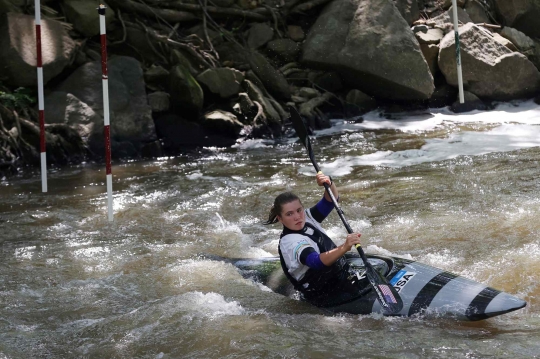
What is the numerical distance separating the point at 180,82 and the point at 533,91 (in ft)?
17.4

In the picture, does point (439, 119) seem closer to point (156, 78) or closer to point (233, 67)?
point (233, 67)

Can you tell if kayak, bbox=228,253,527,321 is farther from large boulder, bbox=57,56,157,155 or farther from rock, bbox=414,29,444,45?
rock, bbox=414,29,444,45

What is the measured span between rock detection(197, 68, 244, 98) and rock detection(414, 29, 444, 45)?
3114 millimetres

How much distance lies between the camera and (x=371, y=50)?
32.5 ft

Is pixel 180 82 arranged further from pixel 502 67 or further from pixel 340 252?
pixel 340 252

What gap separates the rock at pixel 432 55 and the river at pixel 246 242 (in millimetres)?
1890

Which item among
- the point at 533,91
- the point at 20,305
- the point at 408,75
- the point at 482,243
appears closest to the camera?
the point at 20,305

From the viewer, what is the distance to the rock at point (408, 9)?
448 inches

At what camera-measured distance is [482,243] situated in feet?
15.9

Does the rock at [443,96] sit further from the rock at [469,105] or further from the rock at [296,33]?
the rock at [296,33]

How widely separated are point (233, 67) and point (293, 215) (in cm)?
633

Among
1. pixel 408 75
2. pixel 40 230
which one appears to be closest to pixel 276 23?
pixel 408 75

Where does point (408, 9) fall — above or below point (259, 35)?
above

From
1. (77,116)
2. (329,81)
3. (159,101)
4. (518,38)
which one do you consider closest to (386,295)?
(77,116)
